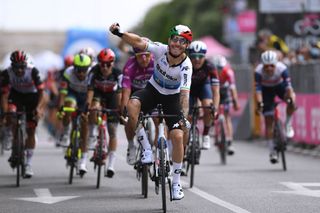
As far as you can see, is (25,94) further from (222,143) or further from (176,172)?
(176,172)

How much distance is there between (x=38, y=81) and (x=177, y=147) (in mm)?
4660

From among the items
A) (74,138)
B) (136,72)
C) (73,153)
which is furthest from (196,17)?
(136,72)

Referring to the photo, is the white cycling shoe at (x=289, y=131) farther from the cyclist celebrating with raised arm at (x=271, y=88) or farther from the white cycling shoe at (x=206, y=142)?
the white cycling shoe at (x=206, y=142)

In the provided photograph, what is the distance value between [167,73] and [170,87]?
8.9 inches

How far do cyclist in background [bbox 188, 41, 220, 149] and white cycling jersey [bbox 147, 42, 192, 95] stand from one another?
366 centimetres

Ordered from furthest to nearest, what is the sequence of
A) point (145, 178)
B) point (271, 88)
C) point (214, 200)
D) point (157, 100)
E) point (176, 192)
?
1. point (271, 88)
2. point (145, 178)
3. point (214, 200)
4. point (157, 100)
5. point (176, 192)

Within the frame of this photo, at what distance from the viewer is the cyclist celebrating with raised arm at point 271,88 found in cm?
1917

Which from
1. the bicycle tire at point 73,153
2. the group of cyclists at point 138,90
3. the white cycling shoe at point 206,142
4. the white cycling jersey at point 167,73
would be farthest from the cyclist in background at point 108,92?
the white cycling jersey at point 167,73

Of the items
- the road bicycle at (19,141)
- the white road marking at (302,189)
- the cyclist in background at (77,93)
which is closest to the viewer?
the white road marking at (302,189)

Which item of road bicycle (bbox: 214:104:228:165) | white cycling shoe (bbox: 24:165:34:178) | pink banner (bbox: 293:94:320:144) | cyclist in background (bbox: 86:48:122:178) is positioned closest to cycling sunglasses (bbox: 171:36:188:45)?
cyclist in background (bbox: 86:48:122:178)

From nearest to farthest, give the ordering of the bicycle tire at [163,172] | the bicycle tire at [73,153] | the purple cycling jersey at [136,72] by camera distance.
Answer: the bicycle tire at [163,172] → the purple cycling jersey at [136,72] → the bicycle tire at [73,153]

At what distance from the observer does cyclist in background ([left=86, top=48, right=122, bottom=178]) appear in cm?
1661

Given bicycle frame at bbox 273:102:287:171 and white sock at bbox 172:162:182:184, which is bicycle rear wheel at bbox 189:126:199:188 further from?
white sock at bbox 172:162:182:184

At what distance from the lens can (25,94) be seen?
57.9ft
